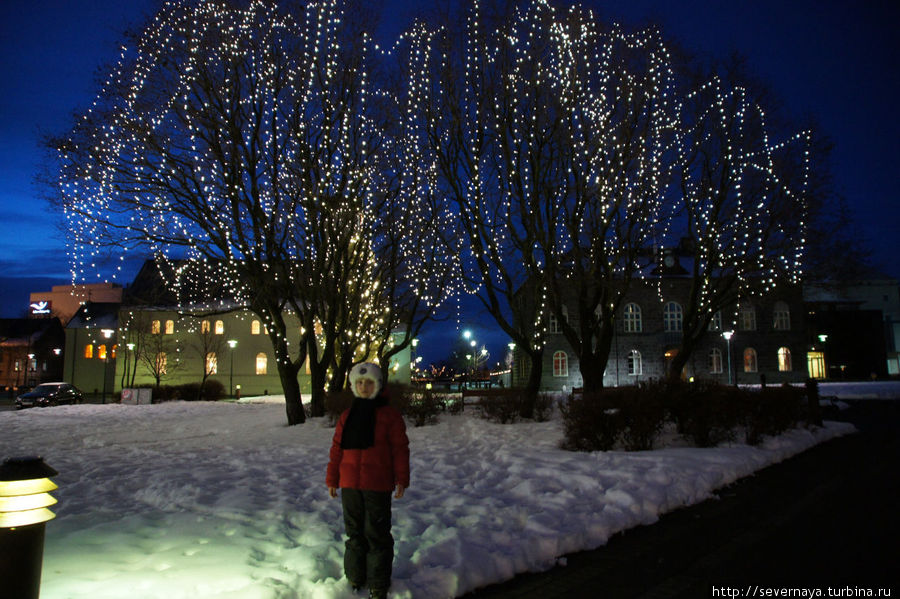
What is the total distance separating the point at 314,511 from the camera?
6.78 metres

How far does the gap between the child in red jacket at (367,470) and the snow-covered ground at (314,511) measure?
0.34 m

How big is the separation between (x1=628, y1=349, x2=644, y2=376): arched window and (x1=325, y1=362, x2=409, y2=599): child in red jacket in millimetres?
48324

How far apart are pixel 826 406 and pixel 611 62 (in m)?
17.9

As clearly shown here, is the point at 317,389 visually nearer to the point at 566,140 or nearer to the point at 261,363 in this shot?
the point at 566,140

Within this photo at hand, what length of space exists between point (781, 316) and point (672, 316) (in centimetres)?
1000

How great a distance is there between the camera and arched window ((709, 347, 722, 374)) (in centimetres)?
5019

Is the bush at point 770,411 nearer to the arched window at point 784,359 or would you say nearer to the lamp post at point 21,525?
the lamp post at point 21,525

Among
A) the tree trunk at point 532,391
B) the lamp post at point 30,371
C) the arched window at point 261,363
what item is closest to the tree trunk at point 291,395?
the tree trunk at point 532,391

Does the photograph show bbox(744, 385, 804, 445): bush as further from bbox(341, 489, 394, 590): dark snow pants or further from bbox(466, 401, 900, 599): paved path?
bbox(341, 489, 394, 590): dark snow pants

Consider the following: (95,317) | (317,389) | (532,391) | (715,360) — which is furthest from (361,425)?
(95,317)

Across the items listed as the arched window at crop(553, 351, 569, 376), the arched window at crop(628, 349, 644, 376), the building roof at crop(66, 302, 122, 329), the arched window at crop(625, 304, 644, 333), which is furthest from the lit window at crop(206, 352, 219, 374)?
the arched window at crop(625, 304, 644, 333)

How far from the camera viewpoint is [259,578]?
4.63 meters

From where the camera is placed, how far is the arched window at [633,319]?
50.8 m

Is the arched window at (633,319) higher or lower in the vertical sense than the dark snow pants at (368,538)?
higher
